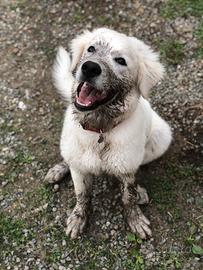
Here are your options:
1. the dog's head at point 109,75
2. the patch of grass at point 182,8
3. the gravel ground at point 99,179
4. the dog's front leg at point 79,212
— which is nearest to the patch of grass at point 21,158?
the gravel ground at point 99,179

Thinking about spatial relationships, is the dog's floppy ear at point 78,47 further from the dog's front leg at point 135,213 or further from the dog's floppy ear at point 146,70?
the dog's front leg at point 135,213

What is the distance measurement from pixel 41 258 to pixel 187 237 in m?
1.11

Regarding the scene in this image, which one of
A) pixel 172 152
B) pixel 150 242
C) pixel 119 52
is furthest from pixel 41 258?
pixel 119 52

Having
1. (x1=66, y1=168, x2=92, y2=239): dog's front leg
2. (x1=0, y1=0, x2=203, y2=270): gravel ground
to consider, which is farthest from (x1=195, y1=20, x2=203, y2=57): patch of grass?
(x1=66, y1=168, x2=92, y2=239): dog's front leg

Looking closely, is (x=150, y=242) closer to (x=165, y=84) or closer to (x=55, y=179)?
(x=55, y=179)

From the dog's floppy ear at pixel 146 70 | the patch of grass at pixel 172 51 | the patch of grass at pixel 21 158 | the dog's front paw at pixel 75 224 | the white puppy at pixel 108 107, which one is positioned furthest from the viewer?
the patch of grass at pixel 172 51

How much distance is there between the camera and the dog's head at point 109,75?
302 centimetres

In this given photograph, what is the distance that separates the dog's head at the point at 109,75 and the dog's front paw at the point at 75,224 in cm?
96

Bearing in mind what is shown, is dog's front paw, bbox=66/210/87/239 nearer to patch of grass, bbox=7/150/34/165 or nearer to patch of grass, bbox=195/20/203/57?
patch of grass, bbox=7/150/34/165

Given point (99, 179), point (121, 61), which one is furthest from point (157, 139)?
point (121, 61)

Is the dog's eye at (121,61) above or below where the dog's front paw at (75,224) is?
above

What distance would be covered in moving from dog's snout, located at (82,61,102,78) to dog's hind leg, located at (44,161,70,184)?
142 centimetres

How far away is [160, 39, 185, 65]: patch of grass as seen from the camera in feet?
15.7

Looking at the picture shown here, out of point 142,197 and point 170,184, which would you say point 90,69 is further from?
point 170,184
